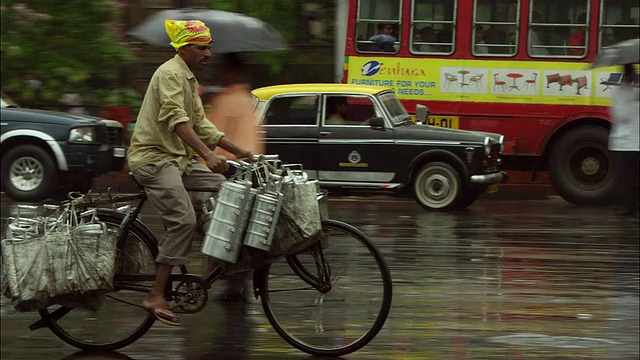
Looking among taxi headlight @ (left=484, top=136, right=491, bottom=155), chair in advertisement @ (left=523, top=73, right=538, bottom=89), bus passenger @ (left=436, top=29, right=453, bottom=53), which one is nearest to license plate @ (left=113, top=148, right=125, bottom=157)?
bus passenger @ (left=436, top=29, right=453, bottom=53)

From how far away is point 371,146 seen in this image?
1520 centimetres

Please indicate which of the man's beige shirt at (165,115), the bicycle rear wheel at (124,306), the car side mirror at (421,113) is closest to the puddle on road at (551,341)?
the bicycle rear wheel at (124,306)

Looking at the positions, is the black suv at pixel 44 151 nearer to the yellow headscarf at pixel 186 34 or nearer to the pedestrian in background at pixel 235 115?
the pedestrian in background at pixel 235 115

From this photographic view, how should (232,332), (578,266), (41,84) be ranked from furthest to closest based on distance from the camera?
(41,84) → (578,266) → (232,332)

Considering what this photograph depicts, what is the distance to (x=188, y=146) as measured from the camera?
6.57 m

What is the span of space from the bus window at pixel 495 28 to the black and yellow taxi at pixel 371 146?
Answer: 2054 millimetres

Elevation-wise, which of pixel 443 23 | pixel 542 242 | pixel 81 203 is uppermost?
pixel 443 23

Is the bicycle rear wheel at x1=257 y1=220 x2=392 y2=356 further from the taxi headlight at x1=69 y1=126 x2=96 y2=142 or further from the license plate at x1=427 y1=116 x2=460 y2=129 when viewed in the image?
the license plate at x1=427 y1=116 x2=460 y2=129

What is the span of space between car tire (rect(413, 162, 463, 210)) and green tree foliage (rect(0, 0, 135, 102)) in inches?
228

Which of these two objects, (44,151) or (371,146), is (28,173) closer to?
(44,151)

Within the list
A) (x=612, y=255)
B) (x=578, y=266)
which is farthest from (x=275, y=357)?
(x=612, y=255)

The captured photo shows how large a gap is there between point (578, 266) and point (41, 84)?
11.0 metres

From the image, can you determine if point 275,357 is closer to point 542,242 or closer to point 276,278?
point 276,278

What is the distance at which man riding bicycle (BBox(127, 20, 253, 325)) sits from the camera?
21.0 ft
